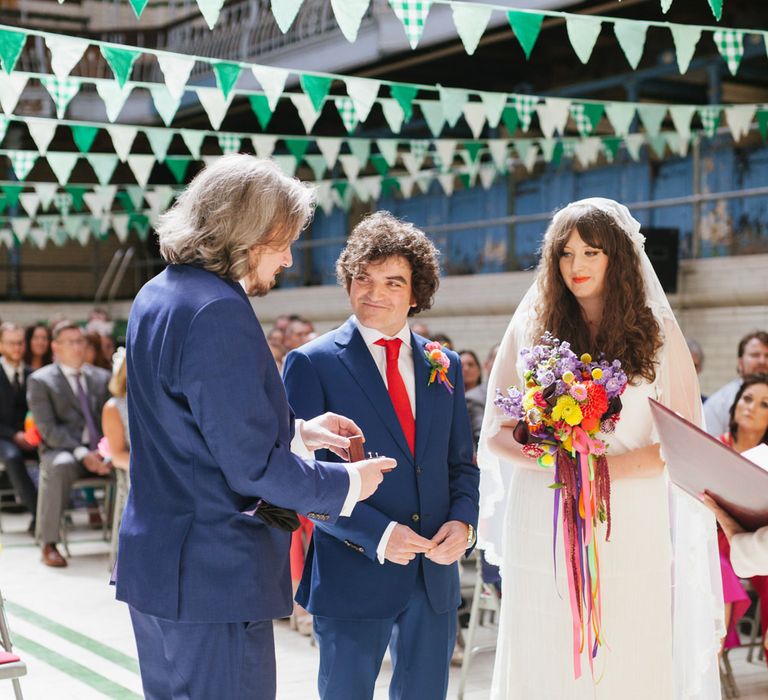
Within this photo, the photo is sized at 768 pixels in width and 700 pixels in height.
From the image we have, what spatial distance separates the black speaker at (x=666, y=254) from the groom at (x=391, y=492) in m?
7.43

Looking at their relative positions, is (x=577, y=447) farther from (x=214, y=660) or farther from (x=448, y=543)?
(x=214, y=660)

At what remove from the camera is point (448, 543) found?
9.40 ft

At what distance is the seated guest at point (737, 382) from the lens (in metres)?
6.36

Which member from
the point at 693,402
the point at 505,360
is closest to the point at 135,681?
the point at 505,360

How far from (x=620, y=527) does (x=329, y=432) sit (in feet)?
3.13

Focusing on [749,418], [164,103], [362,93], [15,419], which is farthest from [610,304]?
[15,419]

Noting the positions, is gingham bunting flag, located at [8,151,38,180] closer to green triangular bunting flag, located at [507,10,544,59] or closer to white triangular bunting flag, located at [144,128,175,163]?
white triangular bunting flag, located at [144,128,175,163]

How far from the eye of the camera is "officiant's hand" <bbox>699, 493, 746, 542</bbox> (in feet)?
7.34

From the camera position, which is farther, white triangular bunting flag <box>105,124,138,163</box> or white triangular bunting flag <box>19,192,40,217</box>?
white triangular bunting flag <box>19,192,40,217</box>

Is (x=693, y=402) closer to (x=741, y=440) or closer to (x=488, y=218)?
(x=741, y=440)

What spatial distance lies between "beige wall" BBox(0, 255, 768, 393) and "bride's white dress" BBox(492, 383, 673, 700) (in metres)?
7.05

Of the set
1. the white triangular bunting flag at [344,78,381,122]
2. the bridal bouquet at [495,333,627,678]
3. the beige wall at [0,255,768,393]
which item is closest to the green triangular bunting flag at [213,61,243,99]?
the white triangular bunting flag at [344,78,381,122]

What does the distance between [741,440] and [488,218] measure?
8294mm

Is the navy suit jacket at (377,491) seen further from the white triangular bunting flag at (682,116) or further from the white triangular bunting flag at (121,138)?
the white triangular bunting flag at (682,116)
